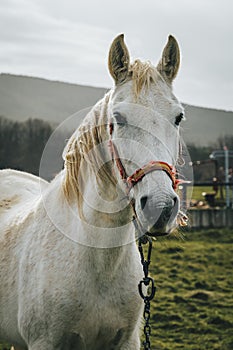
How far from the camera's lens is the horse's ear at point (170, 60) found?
2.49 metres

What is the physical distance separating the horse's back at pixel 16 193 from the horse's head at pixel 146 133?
4.25 feet

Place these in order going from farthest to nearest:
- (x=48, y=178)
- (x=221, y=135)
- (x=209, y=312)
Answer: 1. (x=221, y=135)
2. (x=209, y=312)
3. (x=48, y=178)

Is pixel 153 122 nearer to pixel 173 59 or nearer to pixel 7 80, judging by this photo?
pixel 173 59

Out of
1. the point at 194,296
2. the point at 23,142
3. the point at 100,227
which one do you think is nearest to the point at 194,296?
the point at 194,296

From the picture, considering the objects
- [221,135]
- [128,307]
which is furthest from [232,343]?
[221,135]

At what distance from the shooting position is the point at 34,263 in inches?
109

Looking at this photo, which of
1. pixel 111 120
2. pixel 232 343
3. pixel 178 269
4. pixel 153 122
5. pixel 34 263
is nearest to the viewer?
pixel 153 122

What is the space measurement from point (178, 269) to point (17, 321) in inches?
187

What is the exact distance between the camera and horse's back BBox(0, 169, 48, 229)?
3477mm

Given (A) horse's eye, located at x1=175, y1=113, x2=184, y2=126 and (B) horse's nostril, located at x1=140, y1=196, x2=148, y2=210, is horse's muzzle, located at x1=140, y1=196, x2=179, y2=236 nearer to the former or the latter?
(B) horse's nostril, located at x1=140, y1=196, x2=148, y2=210

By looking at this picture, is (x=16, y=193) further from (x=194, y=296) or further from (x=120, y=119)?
(x=194, y=296)

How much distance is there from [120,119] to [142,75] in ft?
0.82

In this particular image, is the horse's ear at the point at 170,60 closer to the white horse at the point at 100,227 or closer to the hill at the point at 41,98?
the white horse at the point at 100,227

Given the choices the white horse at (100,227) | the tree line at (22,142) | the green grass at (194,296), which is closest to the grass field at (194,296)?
the green grass at (194,296)
